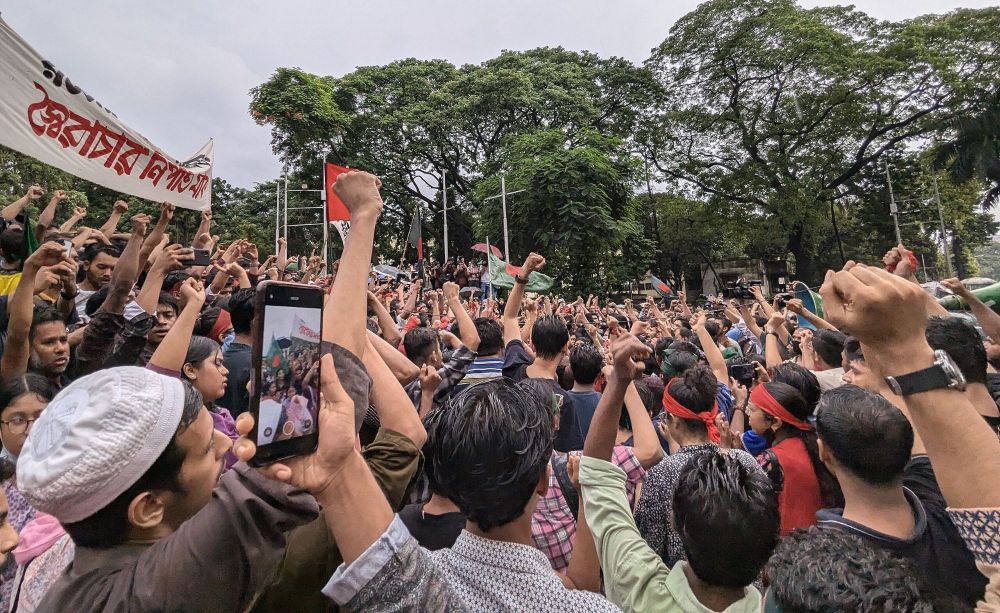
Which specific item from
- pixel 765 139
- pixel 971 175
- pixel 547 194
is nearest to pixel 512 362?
pixel 547 194

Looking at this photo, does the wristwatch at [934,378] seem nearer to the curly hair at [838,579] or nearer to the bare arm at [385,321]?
the curly hair at [838,579]

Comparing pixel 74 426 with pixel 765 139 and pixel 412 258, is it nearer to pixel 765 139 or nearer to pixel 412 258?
pixel 765 139

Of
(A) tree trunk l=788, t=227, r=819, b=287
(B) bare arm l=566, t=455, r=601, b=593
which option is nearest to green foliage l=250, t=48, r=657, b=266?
(A) tree trunk l=788, t=227, r=819, b=287

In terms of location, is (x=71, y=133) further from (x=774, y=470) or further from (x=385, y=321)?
(x=774, y=470)

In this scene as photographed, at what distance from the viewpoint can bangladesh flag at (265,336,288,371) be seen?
3.22 feet

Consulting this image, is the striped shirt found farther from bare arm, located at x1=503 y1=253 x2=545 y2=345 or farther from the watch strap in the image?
the watch strap

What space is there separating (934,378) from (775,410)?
1.41 metres

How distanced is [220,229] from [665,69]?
28.2 meters

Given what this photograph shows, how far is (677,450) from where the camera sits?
252cm

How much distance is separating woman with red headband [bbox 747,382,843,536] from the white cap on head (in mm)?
2371

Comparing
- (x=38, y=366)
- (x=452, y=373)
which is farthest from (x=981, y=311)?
(x=38, y=366)

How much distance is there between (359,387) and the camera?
129 centimetres

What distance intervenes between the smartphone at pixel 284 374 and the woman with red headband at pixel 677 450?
60.1 inches

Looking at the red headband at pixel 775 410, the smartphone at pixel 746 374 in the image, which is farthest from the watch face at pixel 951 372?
the smartphone at pixel 746 374
